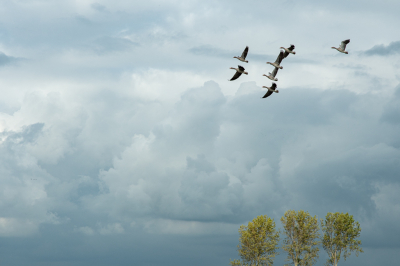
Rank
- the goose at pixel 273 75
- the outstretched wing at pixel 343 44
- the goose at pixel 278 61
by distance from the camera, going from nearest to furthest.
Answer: the goose at pixel 278 61, the goose at pixel 273 75, the outstretched wing at pixel 343 44

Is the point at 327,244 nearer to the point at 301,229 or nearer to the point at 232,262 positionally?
the point at 301,229

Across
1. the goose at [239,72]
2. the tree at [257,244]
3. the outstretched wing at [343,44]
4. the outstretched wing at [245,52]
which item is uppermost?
the outstretched wing at [343,44]

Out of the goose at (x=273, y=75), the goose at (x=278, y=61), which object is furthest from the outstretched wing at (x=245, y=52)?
the goose at (x=273, y=75)

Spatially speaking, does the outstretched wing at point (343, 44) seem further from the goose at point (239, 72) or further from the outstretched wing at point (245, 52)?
the goose at point (239, 72)

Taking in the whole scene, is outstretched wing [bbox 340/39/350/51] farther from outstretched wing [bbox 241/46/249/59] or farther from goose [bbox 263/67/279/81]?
outstretched wing [bbox 241/46/249/59]

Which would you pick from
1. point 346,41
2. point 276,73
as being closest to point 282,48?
point 276,73

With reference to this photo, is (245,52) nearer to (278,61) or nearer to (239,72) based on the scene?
(239,72)

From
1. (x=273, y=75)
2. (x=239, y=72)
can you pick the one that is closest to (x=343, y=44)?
(x=273, y=75)

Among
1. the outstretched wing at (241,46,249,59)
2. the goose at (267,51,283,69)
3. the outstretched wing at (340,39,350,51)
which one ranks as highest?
the outstretched wing at (340,39,350,51)

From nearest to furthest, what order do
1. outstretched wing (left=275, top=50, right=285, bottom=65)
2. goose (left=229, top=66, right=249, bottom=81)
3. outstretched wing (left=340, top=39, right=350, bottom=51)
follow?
goose (left=229, top=66, right=249, bottom=81)
outstretched wing (left=275, top=50, right=285, bottom=65)
outstretched wing (left=340, top=39, right=350, bottom=51)

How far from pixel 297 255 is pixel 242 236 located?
11.6 m

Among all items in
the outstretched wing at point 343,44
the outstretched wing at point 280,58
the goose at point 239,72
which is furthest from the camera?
the outstretched wing at point 343,44

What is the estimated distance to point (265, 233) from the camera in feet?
328

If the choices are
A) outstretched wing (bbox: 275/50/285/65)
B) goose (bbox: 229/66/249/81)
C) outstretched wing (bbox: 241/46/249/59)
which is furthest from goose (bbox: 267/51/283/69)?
goose (bbox: 229/66/249/81)
